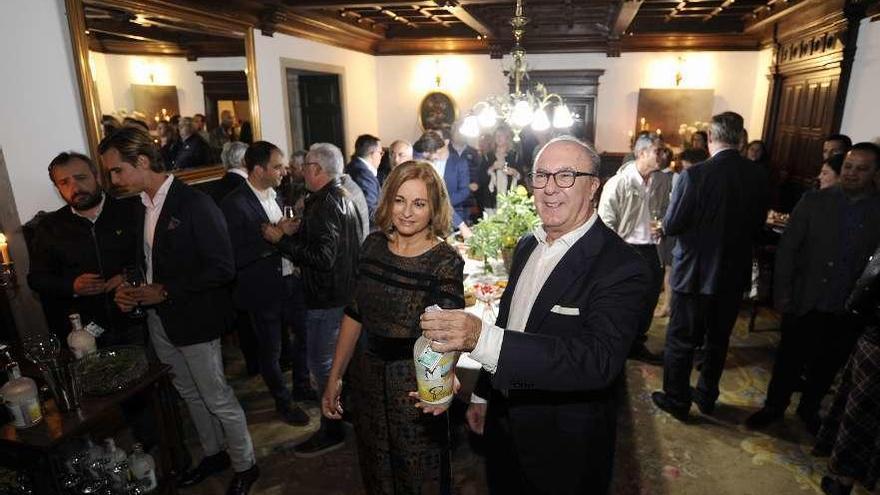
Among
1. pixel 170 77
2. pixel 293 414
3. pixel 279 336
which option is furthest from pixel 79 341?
pixel 170 77

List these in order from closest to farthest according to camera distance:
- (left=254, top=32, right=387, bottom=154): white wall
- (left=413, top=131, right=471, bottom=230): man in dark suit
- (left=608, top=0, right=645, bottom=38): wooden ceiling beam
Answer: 1. (left=413, top=131, right=471, bottom=230): man in dark suit
2. (left=608, top=0, right=645, bottom=38): wooden ceiling beam
3. (left=254, top=32, right=387, bottom=154): white wall

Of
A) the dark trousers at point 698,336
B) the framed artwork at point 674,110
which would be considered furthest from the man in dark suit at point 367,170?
the framed artwork at point 674,110

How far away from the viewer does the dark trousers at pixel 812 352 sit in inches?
122

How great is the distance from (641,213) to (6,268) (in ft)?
14.9

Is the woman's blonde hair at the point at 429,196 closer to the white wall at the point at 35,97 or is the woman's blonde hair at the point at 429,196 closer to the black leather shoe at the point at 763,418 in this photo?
the white wall at the point at 35,97

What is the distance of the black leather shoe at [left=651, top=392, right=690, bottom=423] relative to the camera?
11.5 feet

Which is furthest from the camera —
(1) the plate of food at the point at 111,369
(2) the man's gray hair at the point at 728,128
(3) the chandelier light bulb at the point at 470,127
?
(3) the chandelier light bulb at the point at 470,127

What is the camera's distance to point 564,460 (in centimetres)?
162

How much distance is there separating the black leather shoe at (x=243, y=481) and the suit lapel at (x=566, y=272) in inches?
84.5

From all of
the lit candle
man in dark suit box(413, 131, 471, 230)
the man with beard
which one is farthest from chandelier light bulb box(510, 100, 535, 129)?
the lit candle

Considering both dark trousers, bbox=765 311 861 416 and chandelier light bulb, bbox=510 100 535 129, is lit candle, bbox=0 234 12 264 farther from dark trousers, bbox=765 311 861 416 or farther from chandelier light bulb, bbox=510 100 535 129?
dark trousers, bbox=765 311 861 416

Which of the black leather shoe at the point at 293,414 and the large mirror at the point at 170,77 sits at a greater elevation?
the large mirror at the point at 170,77

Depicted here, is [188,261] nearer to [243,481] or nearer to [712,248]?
[243,481]

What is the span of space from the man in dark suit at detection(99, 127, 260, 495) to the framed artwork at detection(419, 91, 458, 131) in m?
7.06
